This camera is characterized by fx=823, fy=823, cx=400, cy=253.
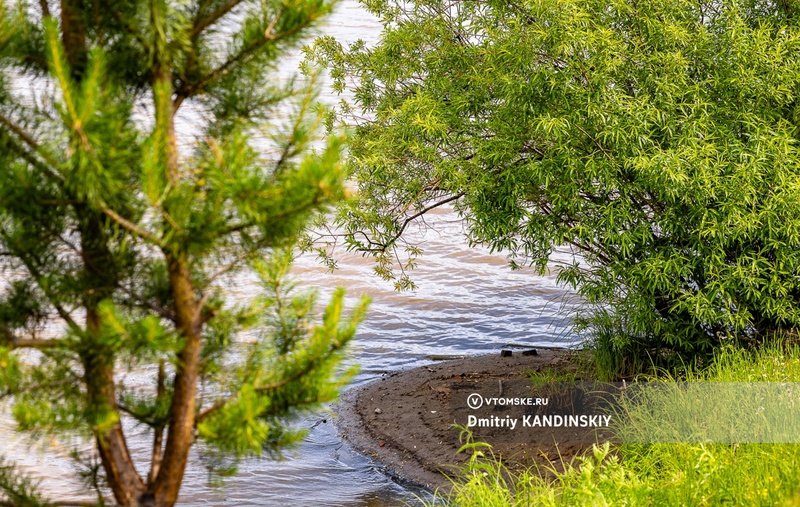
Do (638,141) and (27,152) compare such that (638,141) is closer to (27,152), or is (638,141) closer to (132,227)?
(132,227)

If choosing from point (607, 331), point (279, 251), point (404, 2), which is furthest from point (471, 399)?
point (279, 251)

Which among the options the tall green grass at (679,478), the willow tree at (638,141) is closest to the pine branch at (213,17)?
the tall green grass at (679,478)

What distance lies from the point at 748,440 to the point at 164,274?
13.2 feet

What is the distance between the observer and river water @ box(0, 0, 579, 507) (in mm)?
6984

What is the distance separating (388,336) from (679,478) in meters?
6.66

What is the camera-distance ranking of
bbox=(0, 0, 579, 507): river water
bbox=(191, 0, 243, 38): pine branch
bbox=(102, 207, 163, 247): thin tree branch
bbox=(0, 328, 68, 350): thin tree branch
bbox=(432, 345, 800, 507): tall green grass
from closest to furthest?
bbox=(102, 207, 163, 247): thin tree branch < bbox=(0, 328, 68, 350): thin tree branch < bbox=(191, 0, 243, 38): pine branch < bbox=(432, 345, 800, 507): tall green grass < bbox=(0, 0, 579, 507): river water

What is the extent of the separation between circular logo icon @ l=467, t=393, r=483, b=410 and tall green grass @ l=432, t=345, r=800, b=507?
71.1 inches

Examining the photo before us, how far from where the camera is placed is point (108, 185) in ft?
8.64

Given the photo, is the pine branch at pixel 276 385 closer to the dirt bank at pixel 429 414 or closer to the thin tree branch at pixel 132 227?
the thin tree branch at pixel 132 227

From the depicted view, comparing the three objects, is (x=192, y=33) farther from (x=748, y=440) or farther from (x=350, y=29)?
(x=350, y=29)

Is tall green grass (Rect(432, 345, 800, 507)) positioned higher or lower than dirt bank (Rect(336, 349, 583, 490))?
higher

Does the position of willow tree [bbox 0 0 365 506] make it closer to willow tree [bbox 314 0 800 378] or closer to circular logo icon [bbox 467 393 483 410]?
willow tree [bbox 314 0 800 378]

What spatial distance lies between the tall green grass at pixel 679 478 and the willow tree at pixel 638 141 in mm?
993

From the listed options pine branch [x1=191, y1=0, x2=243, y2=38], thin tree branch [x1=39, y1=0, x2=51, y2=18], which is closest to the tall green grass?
pine branch [x1=191, y1=0, x2=243, y2=38]
